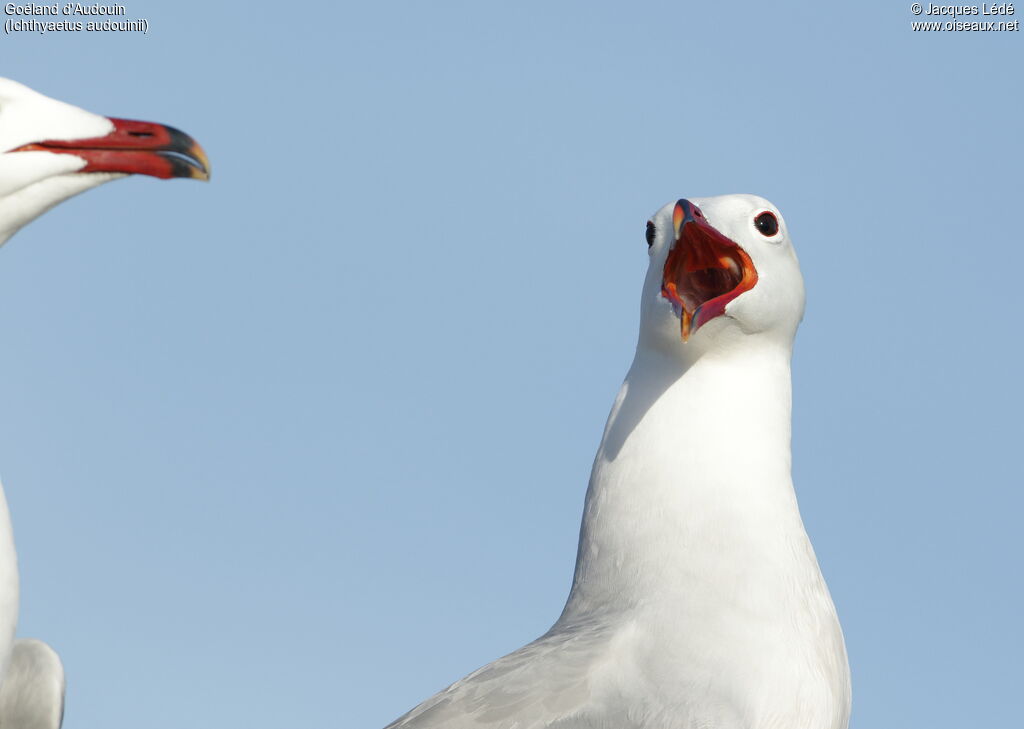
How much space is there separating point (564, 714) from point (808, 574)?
1.38 metres

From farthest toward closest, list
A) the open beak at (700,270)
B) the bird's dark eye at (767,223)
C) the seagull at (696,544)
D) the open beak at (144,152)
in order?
the bird's dark eye at (767,223) → the open beak at (700,270) → the seagull at (696,544) → the open beak at (144,152)

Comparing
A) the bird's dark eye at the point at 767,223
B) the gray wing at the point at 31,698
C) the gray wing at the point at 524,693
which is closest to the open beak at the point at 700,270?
the bird's dark eye at the point at 767,223

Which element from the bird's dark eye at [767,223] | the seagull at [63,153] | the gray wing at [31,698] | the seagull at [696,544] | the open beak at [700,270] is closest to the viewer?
the seagull at [63,153]

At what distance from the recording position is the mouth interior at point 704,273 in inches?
312

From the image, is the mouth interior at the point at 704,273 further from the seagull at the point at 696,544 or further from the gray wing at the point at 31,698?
the gray wing at the point at 31,698

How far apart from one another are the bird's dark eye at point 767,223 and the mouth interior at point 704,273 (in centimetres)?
22

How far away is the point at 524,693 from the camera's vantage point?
6.83m

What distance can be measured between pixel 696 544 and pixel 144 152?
2.67m

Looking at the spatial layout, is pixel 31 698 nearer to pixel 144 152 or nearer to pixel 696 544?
pixel 144 152

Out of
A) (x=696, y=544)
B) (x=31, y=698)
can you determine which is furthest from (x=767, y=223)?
(x=31, y=698)

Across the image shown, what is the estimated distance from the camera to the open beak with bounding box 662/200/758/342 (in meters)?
7.91

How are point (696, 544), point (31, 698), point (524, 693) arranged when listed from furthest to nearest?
point (696, 544), point (31, 698), point (524, 693)

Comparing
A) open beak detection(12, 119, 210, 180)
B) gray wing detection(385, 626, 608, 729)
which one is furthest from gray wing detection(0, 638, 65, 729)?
open beak detection(12, 119, 210, 180)

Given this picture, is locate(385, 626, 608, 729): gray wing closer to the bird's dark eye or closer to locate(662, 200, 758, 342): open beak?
locate(662, 200, 758, 342): open beak
